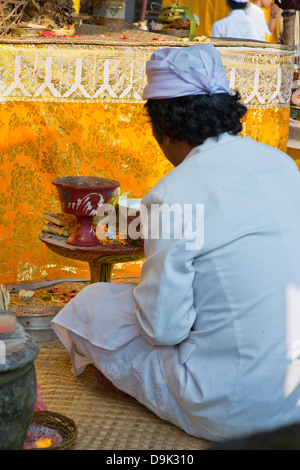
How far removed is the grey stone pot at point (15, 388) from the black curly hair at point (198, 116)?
808mm

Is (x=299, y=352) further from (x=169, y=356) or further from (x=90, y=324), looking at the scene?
(x=90, y=324)

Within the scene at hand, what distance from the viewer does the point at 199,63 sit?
82.4 inches

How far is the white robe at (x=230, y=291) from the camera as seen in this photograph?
73.7 inches

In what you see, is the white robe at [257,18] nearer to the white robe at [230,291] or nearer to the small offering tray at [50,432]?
the white robe at [230,291]

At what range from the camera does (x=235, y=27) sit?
6.60 metres

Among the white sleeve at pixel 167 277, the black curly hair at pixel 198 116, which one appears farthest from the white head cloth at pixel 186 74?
the white sleeve at pixel 167 277

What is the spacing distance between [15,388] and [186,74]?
107 cm

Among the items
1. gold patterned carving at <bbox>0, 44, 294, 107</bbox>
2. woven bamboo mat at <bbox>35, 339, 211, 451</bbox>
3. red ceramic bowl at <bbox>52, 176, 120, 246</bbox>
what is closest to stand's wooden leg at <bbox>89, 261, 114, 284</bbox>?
red ceramic bowl at <bbox>52, 176, 120, 246</bbox>

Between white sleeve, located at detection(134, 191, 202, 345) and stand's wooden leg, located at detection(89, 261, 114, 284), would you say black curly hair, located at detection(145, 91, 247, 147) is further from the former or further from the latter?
stand's wooden leg, located at detection(89, 261, 114, 284)

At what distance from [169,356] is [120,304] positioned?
0.29 m

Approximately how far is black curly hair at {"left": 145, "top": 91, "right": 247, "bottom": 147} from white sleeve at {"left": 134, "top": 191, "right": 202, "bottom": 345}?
264 mm

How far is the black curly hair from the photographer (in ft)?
6.70

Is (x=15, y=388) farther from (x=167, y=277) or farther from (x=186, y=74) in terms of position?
(x=186, y=74)

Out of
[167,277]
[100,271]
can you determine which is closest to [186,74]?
[167,277]
